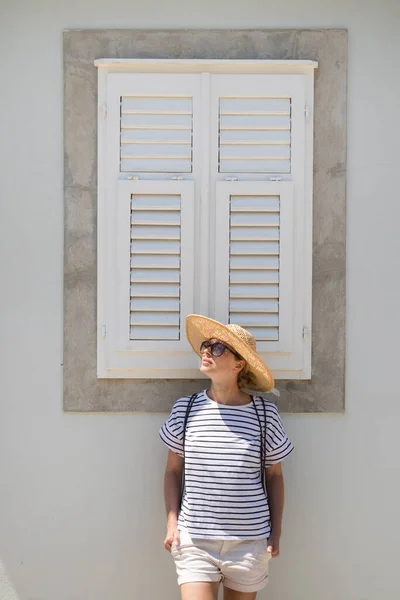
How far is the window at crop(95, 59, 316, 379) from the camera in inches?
143

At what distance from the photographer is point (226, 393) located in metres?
3.32

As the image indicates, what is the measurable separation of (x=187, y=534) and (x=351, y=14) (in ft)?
8.69

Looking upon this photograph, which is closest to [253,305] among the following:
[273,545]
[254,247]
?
[254,247]

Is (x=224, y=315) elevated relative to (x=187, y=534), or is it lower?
elevated

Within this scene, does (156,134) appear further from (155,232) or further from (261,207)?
(261,207)

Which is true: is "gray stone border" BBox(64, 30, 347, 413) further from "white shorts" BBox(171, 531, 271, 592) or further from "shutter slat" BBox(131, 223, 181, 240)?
"white shorts" BBox(171, 531, 271, 592)

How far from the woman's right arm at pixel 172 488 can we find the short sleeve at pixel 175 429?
64 millimetres

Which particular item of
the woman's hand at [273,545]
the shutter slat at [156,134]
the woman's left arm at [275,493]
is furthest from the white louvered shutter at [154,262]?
the woman's hand at [273,545]

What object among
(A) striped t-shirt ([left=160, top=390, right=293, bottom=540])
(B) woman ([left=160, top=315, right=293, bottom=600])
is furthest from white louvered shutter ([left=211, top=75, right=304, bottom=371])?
(A) striped t-shirt ([left=160, top=390, right=293, bottom=540])

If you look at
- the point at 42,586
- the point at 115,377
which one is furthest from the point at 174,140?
the point at 42,586

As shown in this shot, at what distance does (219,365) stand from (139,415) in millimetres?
647

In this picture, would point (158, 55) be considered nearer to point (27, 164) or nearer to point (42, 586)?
point (27, 164)

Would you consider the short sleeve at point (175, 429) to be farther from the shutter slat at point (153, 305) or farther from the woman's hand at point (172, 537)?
the shutter slat at point (153, 305)

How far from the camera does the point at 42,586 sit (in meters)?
3.69
